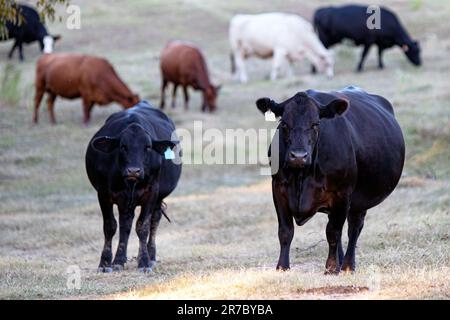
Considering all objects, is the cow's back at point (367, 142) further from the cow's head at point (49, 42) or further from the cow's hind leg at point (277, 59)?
the cow's head at point (49, 42)

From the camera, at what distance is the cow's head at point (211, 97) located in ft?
91.5

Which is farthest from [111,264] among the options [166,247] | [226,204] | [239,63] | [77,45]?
[77,45]

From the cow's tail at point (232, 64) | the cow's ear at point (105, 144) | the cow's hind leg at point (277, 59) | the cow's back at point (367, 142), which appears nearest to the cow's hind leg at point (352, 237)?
the cow's back at point (367, 142)

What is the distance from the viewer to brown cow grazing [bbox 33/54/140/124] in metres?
25.6

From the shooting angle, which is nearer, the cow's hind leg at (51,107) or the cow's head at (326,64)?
the cow's hind leg at (51,107)

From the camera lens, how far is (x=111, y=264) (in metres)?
12.2

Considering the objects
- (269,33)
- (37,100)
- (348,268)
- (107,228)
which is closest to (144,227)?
(107,228)

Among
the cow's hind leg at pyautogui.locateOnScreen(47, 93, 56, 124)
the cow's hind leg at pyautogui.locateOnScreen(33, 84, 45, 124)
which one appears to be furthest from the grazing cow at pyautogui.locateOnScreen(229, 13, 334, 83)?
the cow's hind leg at pyautogui.locateOnScreen(33, 84, 45, 124)

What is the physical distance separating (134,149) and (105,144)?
0.35 meters

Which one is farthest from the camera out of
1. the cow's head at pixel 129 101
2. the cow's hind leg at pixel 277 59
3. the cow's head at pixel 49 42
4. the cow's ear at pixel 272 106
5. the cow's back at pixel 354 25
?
the cow's head at pixel 49 42

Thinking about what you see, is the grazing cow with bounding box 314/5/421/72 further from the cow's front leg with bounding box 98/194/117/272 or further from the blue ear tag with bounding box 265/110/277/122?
the blue ear tag with bounding box 265/110/277/122

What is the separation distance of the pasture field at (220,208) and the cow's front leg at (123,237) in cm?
34

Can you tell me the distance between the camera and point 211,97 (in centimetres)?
2797
